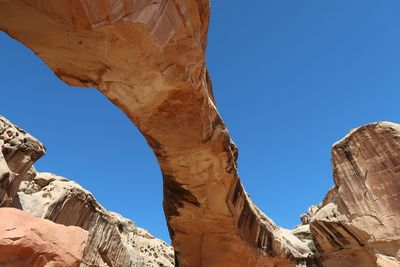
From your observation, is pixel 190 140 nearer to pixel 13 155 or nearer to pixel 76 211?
pixel 13 155

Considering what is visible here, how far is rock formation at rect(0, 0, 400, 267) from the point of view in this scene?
3.69 m

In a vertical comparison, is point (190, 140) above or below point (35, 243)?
above

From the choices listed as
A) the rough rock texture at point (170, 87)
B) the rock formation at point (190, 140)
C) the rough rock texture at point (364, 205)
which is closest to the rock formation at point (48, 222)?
the rock formation at point (190, 140)

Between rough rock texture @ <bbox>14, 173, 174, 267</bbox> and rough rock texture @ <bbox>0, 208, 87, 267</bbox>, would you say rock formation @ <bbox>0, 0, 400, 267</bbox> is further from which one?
rough rock texture @ <bbox>0, 208, 87, 267</bbox>

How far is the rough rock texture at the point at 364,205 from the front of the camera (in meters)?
10.9

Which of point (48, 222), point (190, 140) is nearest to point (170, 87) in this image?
point (190, 140)

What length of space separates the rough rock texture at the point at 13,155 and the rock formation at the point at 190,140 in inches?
83.5

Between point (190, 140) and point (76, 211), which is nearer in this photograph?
point (190, 140)

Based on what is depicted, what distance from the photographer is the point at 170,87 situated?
4.87m

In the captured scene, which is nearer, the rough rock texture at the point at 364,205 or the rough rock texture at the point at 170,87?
the rough rock texture at the point at 170,87

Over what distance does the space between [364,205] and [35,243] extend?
36.9 ft

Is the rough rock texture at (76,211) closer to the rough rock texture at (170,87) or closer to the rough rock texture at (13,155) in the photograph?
the rough rock texture at (13,155)

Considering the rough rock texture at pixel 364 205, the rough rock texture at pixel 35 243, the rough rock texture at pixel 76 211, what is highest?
the rough rock texture at pixel 364 205

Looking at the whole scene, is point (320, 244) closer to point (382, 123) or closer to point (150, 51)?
point (382, 123)
